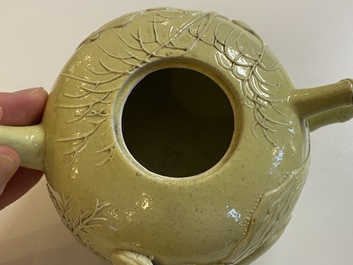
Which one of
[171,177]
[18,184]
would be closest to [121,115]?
[171,177]

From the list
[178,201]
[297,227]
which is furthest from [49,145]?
[297,227]

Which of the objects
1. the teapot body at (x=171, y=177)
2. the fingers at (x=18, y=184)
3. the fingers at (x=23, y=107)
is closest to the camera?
the teapot body at (x=171, y=177)

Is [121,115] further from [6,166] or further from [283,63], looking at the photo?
[283,63]

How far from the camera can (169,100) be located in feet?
3.36

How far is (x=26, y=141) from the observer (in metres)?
0.73

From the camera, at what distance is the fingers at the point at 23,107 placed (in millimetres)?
903

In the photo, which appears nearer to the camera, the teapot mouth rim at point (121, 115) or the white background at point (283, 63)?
the teapot mouth rim at point (121, 115)

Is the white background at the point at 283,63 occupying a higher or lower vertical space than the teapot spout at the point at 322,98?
lower

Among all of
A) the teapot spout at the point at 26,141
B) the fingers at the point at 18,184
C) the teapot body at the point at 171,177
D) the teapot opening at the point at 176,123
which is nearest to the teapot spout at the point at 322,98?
the teapot body at the point at 171,177

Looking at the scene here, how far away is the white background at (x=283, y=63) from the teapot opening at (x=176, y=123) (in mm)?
238

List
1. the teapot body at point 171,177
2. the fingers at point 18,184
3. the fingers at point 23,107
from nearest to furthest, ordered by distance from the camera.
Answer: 1. the teapot body at point 171,177
2. the fingers at point 23,107
3. the fingers at point 18,184

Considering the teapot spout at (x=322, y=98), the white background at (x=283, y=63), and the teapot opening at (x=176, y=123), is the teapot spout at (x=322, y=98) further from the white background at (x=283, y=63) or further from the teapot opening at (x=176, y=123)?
the white background at (x=283, y=63)

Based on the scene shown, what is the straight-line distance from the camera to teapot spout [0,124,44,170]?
2.36 feet

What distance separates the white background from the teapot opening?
238mm
